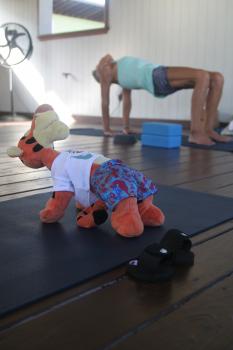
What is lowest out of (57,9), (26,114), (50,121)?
(26,114)

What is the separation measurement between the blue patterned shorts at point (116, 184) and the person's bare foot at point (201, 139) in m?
1.98

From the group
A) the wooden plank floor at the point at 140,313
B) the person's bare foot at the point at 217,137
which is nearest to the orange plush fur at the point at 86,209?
the wooden plank floor at the point at 140,313

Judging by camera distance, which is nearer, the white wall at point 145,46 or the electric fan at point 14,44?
the white wall at point 145,46

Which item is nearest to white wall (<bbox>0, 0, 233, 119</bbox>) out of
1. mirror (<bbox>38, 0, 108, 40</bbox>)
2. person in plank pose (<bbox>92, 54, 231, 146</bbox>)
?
mirror (<bbox>38, 0, 108, 40</bbox>)

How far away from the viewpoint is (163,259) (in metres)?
0.84

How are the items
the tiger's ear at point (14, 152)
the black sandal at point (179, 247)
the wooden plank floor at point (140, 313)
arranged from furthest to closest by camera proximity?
the tiger's ear at point (14, 152), the black sandal at point (179, 247), the wooden plank floor at point (140, 313)

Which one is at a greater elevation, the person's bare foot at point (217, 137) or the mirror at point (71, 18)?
the mirror at point (71, 18)

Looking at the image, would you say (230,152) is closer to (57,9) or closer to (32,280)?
(32,280)

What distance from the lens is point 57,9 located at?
18.3 ft

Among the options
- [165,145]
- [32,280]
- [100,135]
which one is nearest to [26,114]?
[100,135]

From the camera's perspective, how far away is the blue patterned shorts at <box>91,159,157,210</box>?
3.44 ft

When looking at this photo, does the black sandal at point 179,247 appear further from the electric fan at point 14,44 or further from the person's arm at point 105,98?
the electric fan at point 14,44

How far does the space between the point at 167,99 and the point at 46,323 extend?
4218 millimetres

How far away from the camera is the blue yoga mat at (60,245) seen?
0.78m
